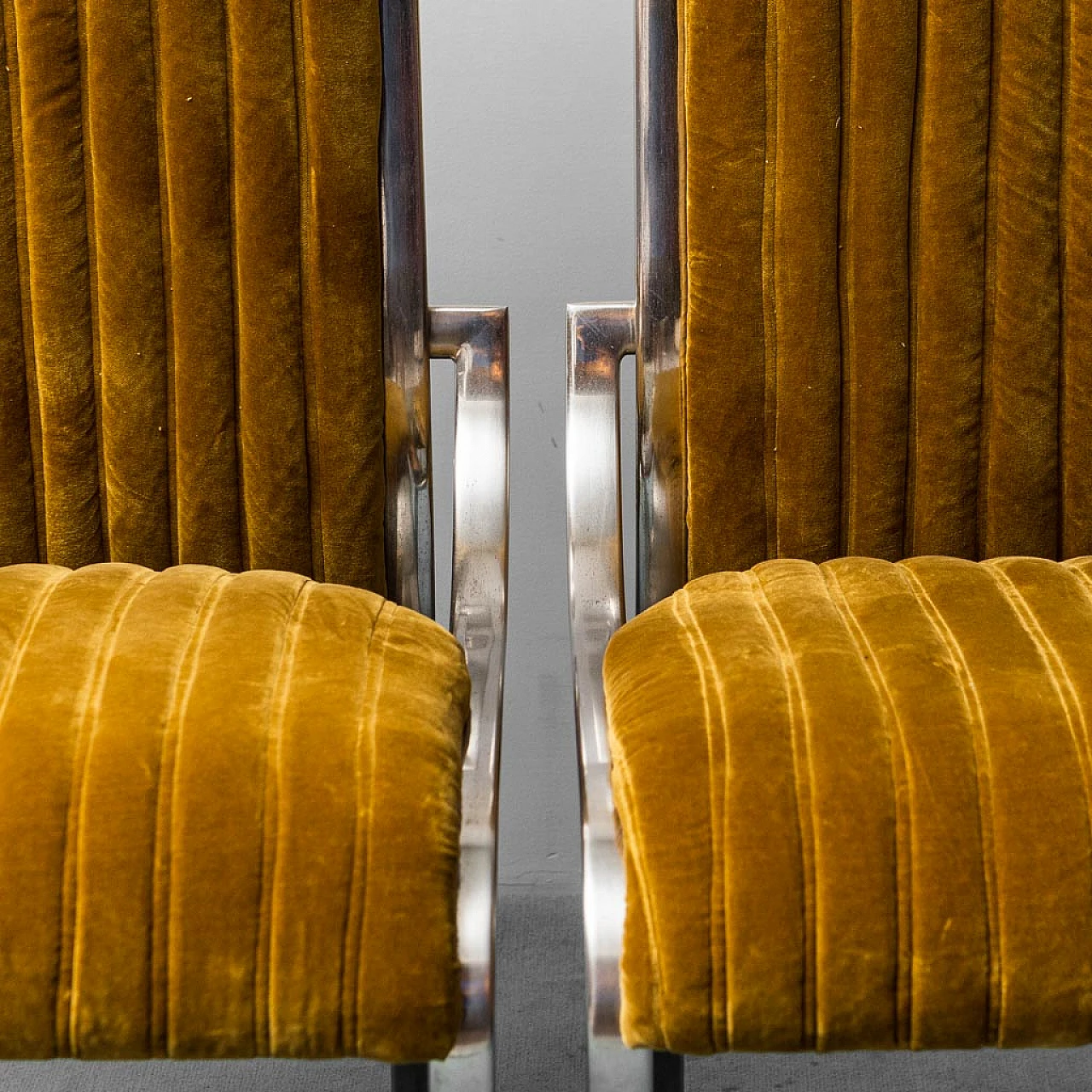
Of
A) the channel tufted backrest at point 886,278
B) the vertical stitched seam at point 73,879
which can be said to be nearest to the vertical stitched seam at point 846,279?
the channel tufted backrest at point 886,278

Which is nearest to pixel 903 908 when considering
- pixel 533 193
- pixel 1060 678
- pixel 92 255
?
pixel 1060 678

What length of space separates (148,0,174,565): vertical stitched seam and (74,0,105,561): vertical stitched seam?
35 mm

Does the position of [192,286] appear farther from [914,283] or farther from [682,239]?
[914,283]

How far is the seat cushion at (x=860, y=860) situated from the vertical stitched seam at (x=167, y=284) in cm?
35

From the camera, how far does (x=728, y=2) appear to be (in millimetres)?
729

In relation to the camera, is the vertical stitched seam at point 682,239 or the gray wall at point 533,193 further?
the gray wall at point 533,193

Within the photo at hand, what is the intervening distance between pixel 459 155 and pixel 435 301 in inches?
4.4

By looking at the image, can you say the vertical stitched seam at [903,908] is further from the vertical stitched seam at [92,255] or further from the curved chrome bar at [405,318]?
the vertical stitched seam at [92,255]

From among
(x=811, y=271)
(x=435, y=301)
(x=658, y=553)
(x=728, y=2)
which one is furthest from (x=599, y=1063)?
(x=435, y=301)

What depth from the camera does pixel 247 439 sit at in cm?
77

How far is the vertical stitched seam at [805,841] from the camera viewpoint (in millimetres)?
506

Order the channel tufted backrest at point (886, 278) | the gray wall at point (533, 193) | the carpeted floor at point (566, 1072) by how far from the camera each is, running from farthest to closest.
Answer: the gray wall at point (533, 193), the carpeted floor at point (566, 1072), the channel tufted backrest at point (886, 278)

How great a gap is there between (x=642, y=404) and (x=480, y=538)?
125mm

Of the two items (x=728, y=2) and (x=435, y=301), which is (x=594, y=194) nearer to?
(x=435, y=301)
